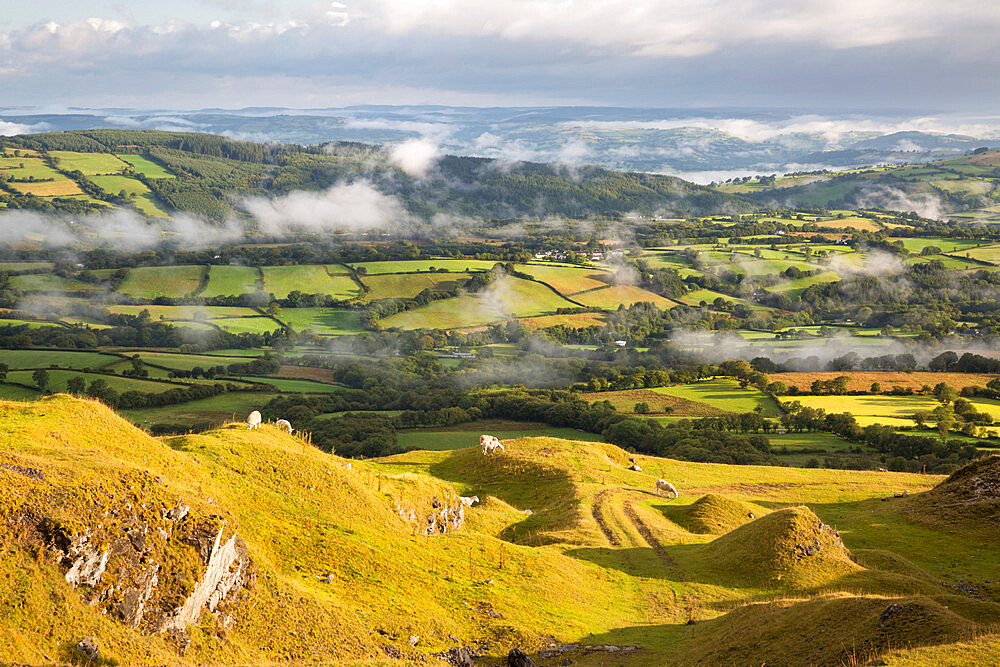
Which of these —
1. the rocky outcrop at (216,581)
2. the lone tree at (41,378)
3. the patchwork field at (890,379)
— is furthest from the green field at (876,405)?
the lone tree at (41,378)

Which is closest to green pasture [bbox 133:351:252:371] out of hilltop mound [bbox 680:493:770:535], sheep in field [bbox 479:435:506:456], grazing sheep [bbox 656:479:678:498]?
sheep in field [bbox 479:435:506:456]

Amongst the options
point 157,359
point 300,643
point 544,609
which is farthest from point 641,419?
point 157,359

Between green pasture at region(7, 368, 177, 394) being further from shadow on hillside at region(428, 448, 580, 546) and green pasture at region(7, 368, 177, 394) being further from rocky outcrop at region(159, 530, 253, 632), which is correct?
rocky outcrop at region(159, 530, 253, 632)

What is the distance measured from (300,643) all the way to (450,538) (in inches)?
545

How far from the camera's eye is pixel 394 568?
1111 inches

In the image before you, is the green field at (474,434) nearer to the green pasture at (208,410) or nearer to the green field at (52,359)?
the green pasture at (208,410)

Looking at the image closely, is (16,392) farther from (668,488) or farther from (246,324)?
(668,488)

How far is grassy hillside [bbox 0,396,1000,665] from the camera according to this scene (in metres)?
18.2

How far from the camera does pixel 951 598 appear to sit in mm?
26469

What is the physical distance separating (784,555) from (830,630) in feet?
54.9

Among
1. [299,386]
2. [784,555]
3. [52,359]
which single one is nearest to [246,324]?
[52,359]

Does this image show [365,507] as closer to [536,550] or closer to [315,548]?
[315,548]

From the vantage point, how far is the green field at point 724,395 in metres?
114

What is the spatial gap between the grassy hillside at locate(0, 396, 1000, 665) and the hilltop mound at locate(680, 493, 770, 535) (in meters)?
0.23
